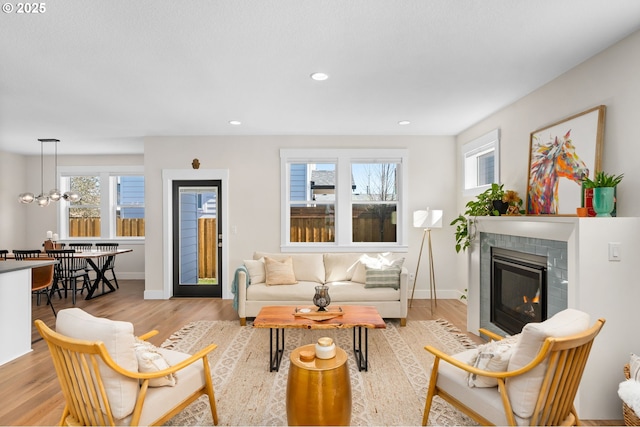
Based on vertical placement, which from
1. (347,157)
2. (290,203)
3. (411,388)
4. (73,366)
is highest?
(347,157)

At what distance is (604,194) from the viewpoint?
233 cm

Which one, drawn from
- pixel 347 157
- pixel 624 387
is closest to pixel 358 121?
pixel 347 157

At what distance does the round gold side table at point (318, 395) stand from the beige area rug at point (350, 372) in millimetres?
379

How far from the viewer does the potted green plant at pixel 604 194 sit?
2330 millimetres

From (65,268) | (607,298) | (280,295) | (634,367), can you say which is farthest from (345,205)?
(65,268)

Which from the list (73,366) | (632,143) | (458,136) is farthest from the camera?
(458,136)

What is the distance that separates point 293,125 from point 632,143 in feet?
12.1

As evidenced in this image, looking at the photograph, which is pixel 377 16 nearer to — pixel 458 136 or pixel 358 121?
pixel 358 121

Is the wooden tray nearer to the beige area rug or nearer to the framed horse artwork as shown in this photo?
the beige area rug

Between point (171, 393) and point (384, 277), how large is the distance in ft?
9.76

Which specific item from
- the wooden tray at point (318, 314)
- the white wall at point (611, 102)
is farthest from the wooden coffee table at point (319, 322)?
the white wall at point (611, 102)

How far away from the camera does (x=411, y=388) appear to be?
8.93 feet

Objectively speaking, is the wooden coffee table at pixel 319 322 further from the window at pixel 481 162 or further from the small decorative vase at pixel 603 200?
the window at pixel 481 162

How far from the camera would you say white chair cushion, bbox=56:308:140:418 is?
1.72 m
